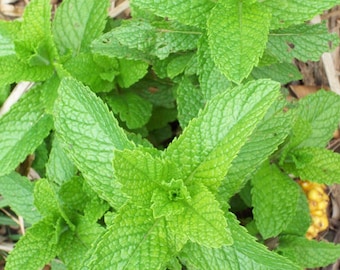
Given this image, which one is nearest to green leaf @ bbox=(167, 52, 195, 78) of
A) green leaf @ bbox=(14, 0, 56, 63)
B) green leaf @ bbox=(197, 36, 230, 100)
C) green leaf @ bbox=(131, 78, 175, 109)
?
green leaf @ bbox=(197, 36, 230, 100)

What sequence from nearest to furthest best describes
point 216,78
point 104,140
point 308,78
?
point 104,140, point 216,78, point 308,78

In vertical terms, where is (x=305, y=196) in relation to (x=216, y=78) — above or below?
below

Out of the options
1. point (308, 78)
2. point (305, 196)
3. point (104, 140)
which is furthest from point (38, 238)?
point (308, 78)

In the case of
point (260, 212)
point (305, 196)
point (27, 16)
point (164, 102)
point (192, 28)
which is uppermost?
point (27, 16)

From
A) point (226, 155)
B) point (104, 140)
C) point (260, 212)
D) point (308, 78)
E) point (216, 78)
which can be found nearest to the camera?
point (226, 155)

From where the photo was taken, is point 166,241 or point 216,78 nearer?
point 166,241

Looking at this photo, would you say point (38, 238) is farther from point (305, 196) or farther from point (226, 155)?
point (305, 196)

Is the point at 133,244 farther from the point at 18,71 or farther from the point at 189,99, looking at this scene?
the point at 18,71

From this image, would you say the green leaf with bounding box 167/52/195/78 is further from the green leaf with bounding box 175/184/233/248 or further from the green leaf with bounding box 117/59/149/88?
the green leaf with bounding box 175/184/233/248
